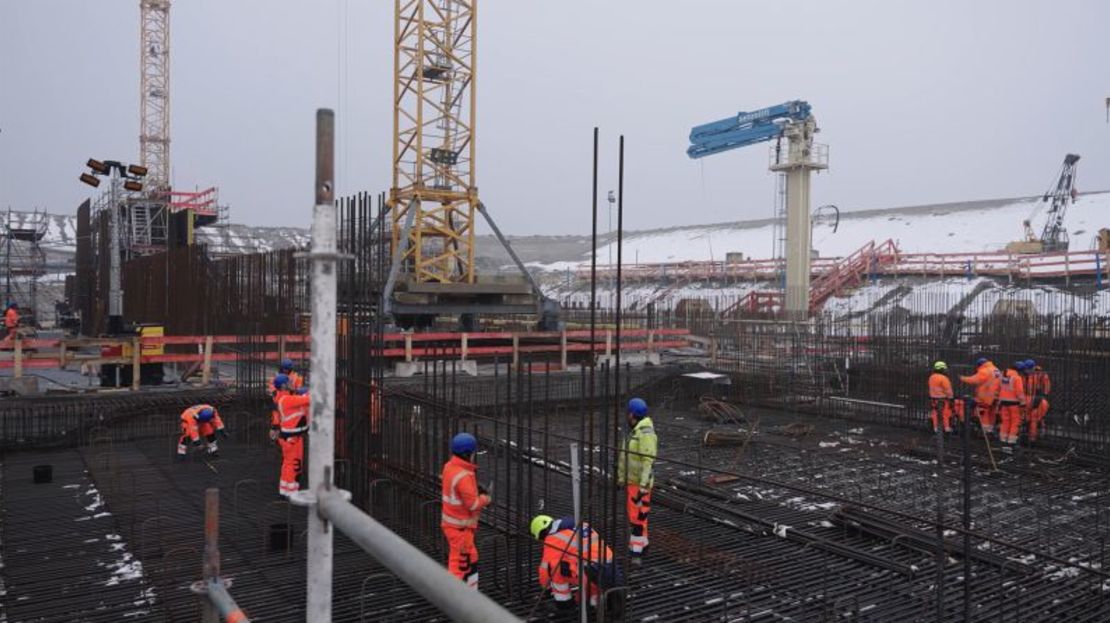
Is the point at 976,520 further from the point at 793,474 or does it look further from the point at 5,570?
the point at 5,570

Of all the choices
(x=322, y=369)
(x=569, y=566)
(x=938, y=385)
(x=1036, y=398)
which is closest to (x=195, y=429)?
(x=569, y=566)

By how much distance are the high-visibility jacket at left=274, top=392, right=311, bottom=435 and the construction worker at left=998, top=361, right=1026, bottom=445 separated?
10.4 m

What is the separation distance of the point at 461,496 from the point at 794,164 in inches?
1014

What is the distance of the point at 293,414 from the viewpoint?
337 inches

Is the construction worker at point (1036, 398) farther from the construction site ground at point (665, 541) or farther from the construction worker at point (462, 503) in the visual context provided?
the construction worker at point (462, 503)

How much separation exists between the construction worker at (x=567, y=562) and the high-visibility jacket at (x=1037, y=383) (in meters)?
9.97

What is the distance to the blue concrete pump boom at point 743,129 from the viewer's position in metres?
29.0

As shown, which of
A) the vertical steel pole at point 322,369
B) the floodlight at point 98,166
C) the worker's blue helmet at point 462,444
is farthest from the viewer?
the floodlight at point 98,166

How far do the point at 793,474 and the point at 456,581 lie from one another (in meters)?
10.2

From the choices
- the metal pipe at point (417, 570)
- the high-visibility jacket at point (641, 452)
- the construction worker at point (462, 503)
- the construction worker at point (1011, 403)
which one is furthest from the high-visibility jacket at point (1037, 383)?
the metal pipe at point (417, 570)

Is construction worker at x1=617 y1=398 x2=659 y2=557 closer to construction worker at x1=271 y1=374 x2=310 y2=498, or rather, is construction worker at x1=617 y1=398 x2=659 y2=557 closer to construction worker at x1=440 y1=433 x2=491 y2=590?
construction worker at x1=440 y1=433 x2=491 y2=590

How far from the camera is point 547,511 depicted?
873 cm

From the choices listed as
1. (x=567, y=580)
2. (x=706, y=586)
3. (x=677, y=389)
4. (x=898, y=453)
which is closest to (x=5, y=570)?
(x=567, y=580)

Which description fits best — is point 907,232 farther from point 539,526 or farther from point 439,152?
point 539,526
